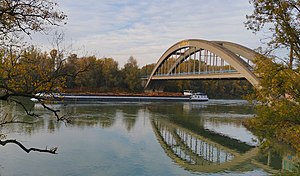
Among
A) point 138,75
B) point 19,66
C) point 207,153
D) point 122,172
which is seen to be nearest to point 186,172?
point 122,172

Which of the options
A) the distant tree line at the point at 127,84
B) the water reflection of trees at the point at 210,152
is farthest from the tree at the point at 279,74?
the distant tree line at the point at 127,84

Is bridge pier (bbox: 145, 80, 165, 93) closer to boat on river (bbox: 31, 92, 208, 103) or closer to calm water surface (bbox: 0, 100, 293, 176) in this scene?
boat on river (bbox: 31, 92, 208, 103)

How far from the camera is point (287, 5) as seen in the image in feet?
16.3

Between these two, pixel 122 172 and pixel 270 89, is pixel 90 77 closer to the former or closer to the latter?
pixel 122 172

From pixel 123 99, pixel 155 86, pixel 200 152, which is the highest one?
pixel 155 86

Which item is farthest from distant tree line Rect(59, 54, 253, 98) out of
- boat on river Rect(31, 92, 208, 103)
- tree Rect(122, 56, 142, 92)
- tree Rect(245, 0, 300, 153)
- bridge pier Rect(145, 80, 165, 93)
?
tree Rect(245, 0, 300, 153)

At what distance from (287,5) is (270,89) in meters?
1.41

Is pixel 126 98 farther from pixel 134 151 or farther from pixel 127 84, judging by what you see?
pixel 134 151

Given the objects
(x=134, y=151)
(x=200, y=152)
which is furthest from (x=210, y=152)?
(x=134, y=151)

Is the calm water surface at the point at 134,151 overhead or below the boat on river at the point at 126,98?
below

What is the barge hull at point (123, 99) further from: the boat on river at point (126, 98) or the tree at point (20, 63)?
the tree at point (20, 63)

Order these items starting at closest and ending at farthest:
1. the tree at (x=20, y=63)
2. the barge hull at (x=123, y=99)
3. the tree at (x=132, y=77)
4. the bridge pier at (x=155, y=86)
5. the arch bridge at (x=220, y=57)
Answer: the tree at (x=20, y=63) < the arch bridge at (x=220, y=57) < the barge hull at (x=123, y=99) < the tree at (x=132, y=77) < the bridge pier at (x=155, y=86)

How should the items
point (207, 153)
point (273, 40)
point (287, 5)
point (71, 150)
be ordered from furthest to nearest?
point (207, 153)
point (71, 150)
point (273, 40)
point (287, 5)

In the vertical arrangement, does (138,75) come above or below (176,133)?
above
